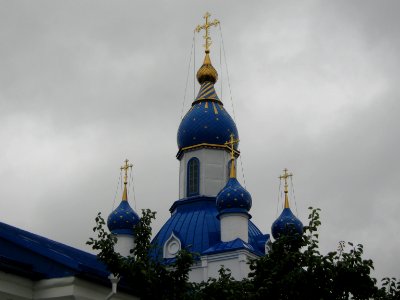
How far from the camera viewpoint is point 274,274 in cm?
1413

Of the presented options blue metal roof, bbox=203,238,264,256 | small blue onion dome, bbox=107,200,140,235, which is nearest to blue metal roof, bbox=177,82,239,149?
small blue onion dome, bbox=107,200,140,235

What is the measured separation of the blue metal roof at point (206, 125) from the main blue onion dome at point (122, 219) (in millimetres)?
4139

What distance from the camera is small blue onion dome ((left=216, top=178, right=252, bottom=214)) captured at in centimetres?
2823

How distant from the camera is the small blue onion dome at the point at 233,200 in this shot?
92.6ft

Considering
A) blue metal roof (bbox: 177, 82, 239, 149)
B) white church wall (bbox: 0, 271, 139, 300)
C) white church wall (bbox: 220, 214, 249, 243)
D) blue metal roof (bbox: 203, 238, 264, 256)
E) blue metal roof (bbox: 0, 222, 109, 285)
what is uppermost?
blue metal roof (bbox: 177, 82, 239, 149)

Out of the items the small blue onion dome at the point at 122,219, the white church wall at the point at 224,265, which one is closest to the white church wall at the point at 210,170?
the small blue onion dome at the point at 122,219

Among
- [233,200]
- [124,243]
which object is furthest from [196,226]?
[124,243]

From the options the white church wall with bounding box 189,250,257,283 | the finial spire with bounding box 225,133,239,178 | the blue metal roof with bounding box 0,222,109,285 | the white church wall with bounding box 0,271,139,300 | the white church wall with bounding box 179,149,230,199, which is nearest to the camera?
the white church wall with bounding box 0,271,139,300

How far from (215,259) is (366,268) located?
14173mm

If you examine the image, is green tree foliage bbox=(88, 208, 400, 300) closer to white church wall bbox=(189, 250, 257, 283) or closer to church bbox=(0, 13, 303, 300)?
church bbox=(0, 13, 303, 300)

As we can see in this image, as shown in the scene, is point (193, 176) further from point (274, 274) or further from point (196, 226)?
point (274, 274)

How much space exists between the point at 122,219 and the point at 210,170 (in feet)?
14.6

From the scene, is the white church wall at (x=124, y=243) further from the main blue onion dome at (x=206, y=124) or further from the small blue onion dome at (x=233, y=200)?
the main blue onion dome at (x=206, y=124)

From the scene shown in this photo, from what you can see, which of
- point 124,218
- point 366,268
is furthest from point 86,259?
point 124,218
